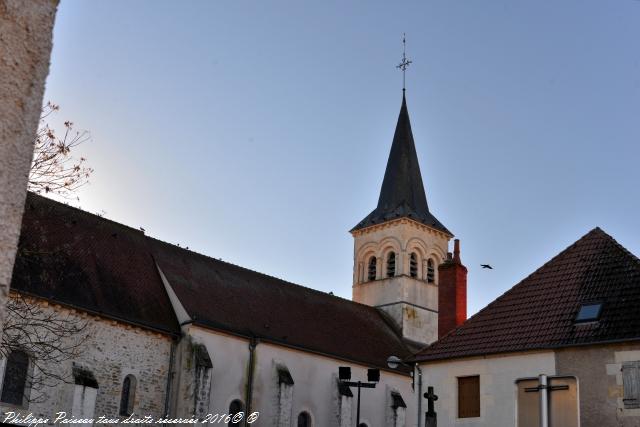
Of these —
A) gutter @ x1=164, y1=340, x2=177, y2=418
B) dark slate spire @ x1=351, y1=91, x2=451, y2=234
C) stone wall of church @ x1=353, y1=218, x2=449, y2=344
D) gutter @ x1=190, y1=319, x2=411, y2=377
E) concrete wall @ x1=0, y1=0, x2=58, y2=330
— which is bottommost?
concrete wall @ x1=0, y1=0, x2=58, y2=330

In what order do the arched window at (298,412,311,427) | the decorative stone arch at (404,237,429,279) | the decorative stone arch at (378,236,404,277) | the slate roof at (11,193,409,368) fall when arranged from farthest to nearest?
the decorative stone arch at (404,237,429,279) → the decorative stone arch at (378,236,404,277) → the arched window at (298,412,311,427) → the slate roof at (11,193,409,368)

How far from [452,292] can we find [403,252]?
17.2m

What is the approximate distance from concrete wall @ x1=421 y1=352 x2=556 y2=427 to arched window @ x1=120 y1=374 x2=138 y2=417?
35.4 feet

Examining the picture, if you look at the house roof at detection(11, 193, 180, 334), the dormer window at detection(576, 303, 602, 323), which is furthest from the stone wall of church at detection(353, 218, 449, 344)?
the dormer window at detection(576, 303, 602, 323)

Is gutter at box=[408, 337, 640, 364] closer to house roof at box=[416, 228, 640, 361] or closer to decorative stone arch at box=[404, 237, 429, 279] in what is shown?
house roof at box=[416, 228, 640, 361]

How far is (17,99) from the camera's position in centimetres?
257

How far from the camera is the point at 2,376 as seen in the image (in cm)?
2341

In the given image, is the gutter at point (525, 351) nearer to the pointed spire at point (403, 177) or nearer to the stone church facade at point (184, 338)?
the stone church facade at point (184, 338)

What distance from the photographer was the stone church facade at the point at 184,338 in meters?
24.9

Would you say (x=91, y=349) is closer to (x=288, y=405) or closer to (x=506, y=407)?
(x=288, y=405)

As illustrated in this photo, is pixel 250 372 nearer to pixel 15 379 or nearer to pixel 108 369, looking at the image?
pixel 108 369

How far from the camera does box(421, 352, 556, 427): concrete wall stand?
19172mm

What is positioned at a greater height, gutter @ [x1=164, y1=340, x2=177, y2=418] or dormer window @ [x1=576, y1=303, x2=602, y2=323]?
dormer window @ [x1=576, y1=303, x2=602, y2=323]

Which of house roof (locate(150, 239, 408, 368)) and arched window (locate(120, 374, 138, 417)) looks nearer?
arched window (locate(120, 374, 138, 417))
